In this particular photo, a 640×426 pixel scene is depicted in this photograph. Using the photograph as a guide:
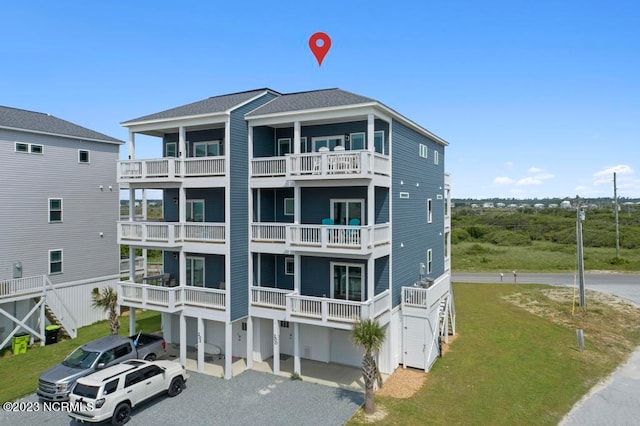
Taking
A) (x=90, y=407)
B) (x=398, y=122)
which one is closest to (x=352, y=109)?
(x=398, y=122)

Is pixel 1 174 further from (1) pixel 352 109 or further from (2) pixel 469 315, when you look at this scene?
(2) pixel 469 315

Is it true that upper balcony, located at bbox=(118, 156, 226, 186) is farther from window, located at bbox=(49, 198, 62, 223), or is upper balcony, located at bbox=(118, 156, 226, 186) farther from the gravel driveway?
the gravel driveway

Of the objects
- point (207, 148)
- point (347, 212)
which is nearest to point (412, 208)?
point (347, 212)

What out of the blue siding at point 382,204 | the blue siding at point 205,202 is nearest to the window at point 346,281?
the blue siding at point 382,204

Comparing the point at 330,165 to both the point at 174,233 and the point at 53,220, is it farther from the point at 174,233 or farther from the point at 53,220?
the point at 53,220

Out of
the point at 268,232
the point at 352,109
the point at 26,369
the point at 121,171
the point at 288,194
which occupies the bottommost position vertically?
the point at 26,369

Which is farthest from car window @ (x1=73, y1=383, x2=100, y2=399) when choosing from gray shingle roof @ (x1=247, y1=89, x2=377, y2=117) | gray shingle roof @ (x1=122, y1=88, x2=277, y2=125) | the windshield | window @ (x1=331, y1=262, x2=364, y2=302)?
gray shingle roof @ (x1=247, y1=89, x2=377, y2=117)

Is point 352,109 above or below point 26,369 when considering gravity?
above
